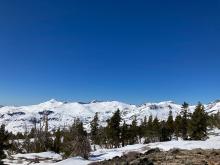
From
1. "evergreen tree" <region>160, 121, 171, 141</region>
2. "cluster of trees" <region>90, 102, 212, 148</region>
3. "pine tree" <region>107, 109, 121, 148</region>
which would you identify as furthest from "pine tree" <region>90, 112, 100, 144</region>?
"evergreen tree" <region>160, 121, 171, 141</region>

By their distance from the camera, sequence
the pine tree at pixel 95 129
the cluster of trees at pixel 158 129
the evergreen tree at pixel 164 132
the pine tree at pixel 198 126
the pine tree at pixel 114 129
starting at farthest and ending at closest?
1. the pine tree at pixel 95 129
2. the evergreen tree at pixel 164 132
3. the pine tree at pixel 114 129
4. the cluster of trees at pixel 158 129
5. the pine tree at pixel 198 126

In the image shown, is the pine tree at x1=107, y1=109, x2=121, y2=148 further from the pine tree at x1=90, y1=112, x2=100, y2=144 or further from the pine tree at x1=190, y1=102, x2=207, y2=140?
the pine tree at x1=190, y1=102, x2=207, y2=140

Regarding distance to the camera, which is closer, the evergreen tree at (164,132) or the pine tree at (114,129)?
the pine tree at (114,129)

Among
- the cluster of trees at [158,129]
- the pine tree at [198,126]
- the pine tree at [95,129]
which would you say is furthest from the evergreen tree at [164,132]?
the pine tree at [198,126]

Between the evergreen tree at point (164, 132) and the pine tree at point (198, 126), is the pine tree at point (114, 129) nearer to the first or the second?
the evergreen tree at point (164, 132)

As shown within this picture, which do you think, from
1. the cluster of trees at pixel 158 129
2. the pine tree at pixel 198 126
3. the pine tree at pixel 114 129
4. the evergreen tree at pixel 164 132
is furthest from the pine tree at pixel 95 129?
the pine tree at pixel 198 126

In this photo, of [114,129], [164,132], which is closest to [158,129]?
[164,132]

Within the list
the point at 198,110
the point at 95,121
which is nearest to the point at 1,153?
the point at 198,110

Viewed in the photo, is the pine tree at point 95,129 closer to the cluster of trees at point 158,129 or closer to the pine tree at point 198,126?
the cluster of trees at point 158,129

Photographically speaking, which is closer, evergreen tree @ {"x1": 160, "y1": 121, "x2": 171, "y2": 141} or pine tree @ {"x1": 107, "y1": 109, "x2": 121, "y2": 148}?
pine tree @ {"x1": 107, "y1": 109, "x2": 121, "y2": 148}

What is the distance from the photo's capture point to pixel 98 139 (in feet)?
389

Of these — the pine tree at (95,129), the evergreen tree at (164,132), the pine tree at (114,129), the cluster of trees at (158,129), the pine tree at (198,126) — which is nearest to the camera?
the pine tree at (198,126)

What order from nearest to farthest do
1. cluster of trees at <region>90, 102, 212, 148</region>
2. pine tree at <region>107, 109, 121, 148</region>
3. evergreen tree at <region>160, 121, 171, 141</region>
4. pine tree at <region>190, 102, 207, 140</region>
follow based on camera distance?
pine tree at <region>190, 102, 207, 140</region> < cluster of trees at <region>90, 102, 212, 148</region> < pine tree at <region>107, 109, 121, 148</region> < evergreen tree at <region>160, 121, 171, 141</region>

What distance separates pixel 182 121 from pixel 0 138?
63515 millimetres
